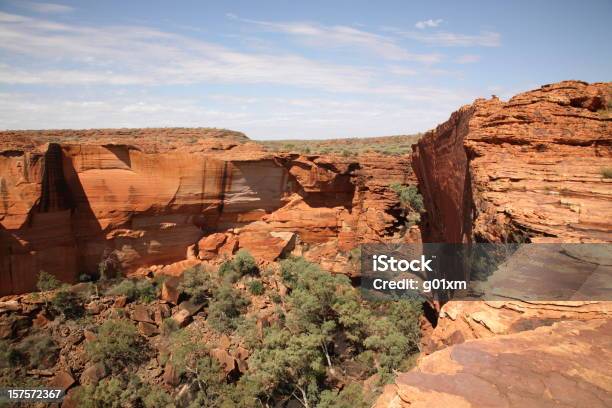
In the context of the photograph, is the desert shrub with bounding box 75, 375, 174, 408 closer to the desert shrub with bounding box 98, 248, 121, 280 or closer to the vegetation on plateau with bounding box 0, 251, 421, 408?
the vegetation on plateau with bounding box 0, 251, 421, 408

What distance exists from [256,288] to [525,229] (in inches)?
472

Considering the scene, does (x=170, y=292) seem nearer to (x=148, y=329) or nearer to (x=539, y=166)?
(x=148, y=329)

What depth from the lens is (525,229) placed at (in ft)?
17.3

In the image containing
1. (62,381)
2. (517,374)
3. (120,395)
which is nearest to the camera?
(517,374)

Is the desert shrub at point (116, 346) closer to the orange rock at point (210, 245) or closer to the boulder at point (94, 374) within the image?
the boulder at point (94, 374)

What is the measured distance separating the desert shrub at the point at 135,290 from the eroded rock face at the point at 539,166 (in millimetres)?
11522

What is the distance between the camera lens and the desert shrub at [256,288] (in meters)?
15.6

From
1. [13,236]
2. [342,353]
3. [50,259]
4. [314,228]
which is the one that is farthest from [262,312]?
[13,236]

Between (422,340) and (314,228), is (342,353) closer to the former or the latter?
(422,340)

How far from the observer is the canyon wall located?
9.44ft

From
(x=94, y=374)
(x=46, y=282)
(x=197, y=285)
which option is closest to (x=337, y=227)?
(x=197, y=285)

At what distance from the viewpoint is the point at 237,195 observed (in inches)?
679

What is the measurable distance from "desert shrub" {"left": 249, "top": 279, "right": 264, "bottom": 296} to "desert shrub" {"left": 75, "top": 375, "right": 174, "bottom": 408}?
5178 millimetres

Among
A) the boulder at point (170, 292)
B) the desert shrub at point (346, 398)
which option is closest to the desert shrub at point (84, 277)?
the boulder at point (170, 292)
